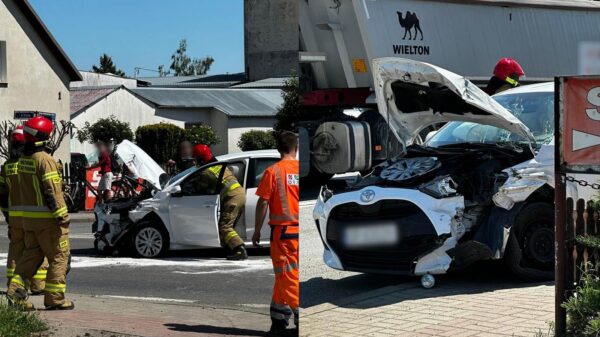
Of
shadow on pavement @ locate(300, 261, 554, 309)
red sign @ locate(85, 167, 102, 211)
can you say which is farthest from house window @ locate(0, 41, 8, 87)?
shadow on pavement @ locate(300, 261, 554, 309)

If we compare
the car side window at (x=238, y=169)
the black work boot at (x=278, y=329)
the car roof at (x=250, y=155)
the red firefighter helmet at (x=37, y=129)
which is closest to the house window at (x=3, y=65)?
the red firefighter helmet at (x=37, y=129)

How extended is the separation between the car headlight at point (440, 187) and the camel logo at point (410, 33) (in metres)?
0.58

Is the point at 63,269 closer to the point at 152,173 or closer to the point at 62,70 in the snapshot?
the point at 62,70

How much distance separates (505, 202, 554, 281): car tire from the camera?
384 cm

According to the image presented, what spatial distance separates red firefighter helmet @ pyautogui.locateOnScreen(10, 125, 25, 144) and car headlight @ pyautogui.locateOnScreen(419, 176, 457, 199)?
3718 millimetres

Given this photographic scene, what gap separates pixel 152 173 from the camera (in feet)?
16.6

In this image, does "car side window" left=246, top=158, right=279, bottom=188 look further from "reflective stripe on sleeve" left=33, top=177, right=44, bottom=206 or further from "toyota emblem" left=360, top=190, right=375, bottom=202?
"reflective stripe on sleeve" left=33, top=177, right=44, bottom=206

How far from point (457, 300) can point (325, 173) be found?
0.80 metres

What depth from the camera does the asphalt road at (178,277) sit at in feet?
20.4

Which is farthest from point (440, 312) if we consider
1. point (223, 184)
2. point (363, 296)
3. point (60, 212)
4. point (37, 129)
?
point (60, 212)

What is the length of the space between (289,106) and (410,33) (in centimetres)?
84

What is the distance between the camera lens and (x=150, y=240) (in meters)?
6.93

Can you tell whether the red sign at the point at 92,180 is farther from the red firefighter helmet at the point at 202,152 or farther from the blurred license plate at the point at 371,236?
the blurred license plate at the point at 371,236

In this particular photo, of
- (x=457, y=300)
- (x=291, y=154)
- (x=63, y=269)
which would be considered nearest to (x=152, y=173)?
A: (x=291, y=154)
